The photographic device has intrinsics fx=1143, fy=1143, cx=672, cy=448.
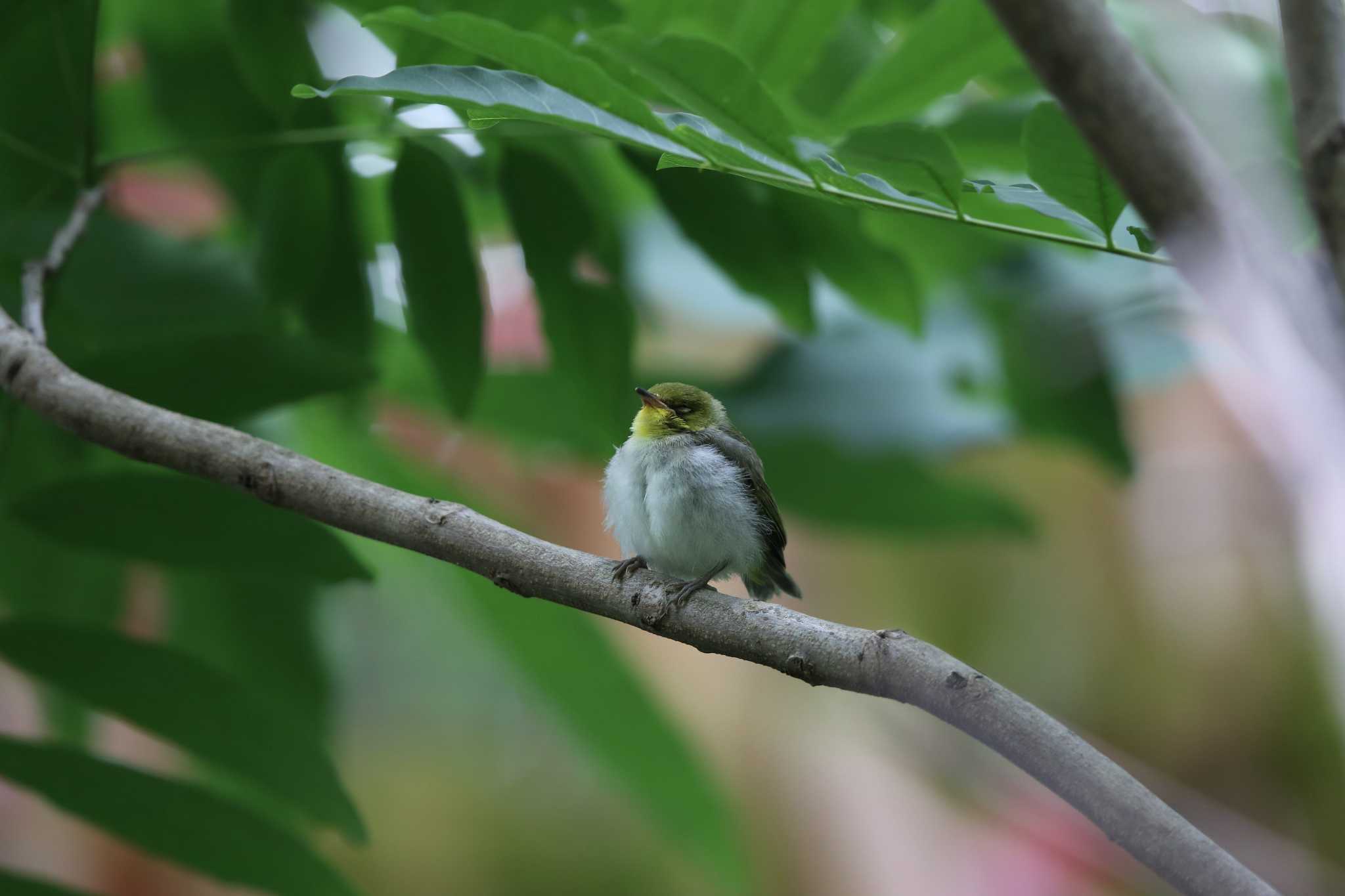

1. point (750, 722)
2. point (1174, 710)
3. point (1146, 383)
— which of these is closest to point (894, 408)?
point (1146, 383)

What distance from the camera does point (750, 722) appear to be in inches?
114

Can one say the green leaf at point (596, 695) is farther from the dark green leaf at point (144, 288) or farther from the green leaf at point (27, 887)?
the green leaf at point (27, 887)

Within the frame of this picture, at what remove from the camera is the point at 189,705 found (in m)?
0.89

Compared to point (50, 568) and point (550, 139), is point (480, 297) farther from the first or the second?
point (50, 568)

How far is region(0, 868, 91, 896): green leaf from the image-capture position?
0.85 m

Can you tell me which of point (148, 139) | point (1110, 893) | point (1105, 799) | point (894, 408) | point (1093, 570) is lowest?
point (1105, 799)

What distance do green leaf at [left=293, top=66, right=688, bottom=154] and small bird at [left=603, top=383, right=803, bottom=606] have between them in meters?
0.41

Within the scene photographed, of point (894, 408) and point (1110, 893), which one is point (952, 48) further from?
point (1110, 893)

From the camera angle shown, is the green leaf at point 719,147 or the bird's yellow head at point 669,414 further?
the bird's yellow head at point 669,414

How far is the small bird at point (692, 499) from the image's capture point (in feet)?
3.20

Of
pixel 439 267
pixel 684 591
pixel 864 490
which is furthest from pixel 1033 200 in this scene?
pixel 864 490

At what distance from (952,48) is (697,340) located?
1518mm

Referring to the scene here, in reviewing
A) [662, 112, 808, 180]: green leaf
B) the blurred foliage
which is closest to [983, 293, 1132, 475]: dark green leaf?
the blurred foliage

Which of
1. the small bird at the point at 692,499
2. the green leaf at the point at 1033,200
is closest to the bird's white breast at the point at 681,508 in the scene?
the small bird at the point at 692,499
